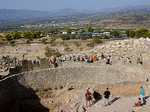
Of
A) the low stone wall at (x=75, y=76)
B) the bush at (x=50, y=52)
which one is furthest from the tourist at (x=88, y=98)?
the bush at (x=50, y=52)

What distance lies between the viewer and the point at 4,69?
34.4 metres

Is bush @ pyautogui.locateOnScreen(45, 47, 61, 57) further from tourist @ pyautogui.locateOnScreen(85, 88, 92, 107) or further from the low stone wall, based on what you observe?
tourist @ pyautogui.locateOnScreen(85, 88, 92, 107)

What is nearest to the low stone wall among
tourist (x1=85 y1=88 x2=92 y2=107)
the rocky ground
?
the rocky ground

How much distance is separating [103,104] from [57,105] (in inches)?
221

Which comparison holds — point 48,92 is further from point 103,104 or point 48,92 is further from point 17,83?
point 103,104

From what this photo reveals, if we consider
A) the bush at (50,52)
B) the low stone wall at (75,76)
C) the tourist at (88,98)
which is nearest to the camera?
the tourist at (88,98)

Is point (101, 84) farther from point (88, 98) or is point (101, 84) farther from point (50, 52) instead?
point (50, 52)

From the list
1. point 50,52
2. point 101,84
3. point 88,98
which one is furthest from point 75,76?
point 50,52

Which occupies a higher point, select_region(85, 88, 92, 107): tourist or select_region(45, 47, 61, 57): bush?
select_region(85, 88, 92, 107): tourist

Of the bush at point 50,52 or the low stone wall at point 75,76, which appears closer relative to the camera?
the low stone wall at point 75,76

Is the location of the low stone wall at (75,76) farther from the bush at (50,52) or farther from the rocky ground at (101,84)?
the bush at (50,52)

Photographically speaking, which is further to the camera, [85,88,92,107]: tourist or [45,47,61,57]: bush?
[45,47,61,57]: bush

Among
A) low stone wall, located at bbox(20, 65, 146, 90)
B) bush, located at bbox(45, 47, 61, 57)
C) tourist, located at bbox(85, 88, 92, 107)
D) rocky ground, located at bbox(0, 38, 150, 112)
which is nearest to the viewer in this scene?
tourist, located at bbox(85, 88, 92, 107)

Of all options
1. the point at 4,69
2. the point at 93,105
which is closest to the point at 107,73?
the point at 93,105
